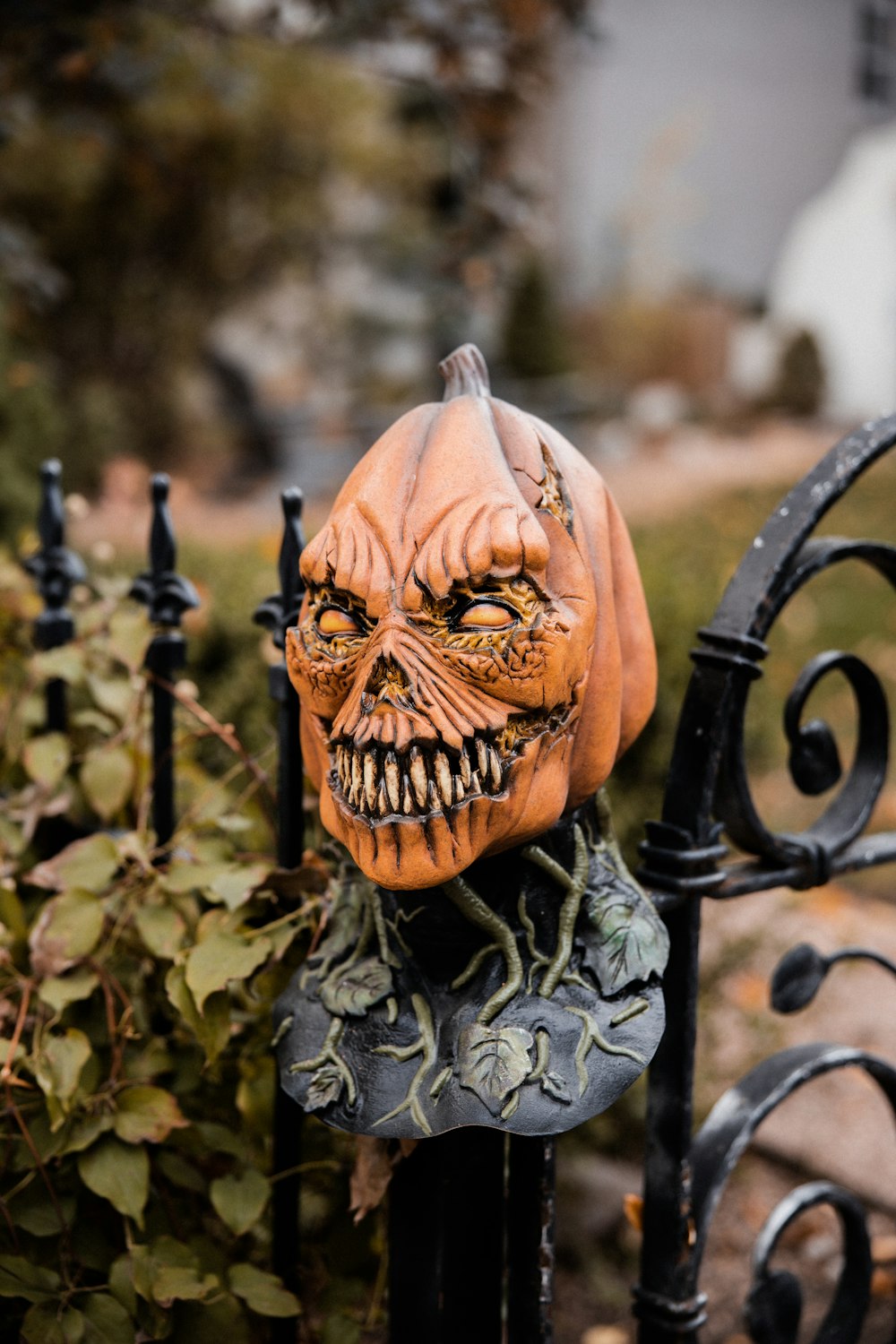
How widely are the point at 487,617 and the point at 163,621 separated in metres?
0.74

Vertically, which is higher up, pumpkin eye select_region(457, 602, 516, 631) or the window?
the window

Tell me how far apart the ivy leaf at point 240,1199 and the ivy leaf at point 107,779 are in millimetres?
564

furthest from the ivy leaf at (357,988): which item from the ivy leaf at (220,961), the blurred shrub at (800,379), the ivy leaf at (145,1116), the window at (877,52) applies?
the window at (877,52)

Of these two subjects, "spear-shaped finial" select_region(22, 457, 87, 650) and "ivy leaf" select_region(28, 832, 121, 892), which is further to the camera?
"spear-shaped finial" select_region(22, 457, 87, 650)

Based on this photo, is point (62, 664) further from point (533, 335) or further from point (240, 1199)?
point (533, 335)

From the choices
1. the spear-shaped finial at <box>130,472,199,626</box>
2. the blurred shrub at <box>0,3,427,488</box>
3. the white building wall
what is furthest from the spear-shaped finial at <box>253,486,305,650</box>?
the white building wall

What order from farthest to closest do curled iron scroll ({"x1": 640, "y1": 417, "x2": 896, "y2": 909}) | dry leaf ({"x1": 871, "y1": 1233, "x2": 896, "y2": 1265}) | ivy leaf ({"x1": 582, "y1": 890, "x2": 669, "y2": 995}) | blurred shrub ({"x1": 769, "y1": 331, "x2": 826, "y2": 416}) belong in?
blurred shrub ({"x1": 769, "y1": 331, "x2": 826, "y2": 416}) < dry leaf ({"x1": 871, "y1": 1233, "x2": 896, "y2": 1265}) < curled iron scroll ({"x1": 640, "y1": 417, "x2": 896, "y2": 909}) < ivy leaf ({"x1": 582, "y1": 890, "x2": 669, "y2": 995})

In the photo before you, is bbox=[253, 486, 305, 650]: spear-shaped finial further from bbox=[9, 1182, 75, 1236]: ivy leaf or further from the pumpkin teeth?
bbox=[9, 1182, 75, 1236]: ivy leaf

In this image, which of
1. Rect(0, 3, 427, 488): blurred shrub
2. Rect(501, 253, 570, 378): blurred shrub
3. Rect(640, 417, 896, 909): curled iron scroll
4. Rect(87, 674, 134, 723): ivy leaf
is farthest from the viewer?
Rect(501, 253, 570, 378): blurred shrub

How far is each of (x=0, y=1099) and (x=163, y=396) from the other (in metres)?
12.1

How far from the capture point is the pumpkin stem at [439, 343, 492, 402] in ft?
3.66

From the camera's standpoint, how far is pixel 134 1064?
55.1 inches

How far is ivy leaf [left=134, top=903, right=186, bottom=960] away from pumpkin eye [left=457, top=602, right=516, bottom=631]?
607mm

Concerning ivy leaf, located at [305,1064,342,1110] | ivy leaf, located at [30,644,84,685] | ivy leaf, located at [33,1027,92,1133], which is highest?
ivy leaf, located at [30,644,84,685]
